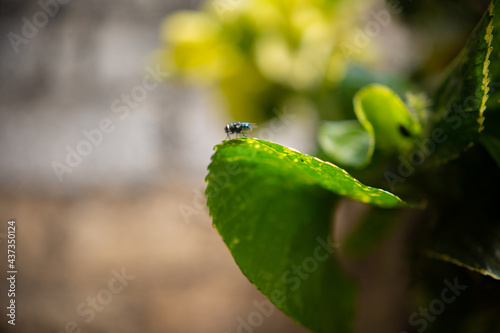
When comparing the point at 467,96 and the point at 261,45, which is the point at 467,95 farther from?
→ the point at 261,45

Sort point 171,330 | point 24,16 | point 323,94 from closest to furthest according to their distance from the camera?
point 323,94 < point 171,330 < point 24,16

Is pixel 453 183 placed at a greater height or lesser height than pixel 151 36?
lesser

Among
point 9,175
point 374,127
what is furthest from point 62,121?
point 374,127

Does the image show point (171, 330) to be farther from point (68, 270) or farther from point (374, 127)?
point (374, 127)

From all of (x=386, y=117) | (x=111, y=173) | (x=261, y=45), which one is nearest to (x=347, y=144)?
(x=386, y=117)

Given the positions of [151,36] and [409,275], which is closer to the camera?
[409,275]

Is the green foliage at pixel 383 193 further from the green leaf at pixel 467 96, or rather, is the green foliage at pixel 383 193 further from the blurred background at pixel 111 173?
the blurred background at pixel 111 173
